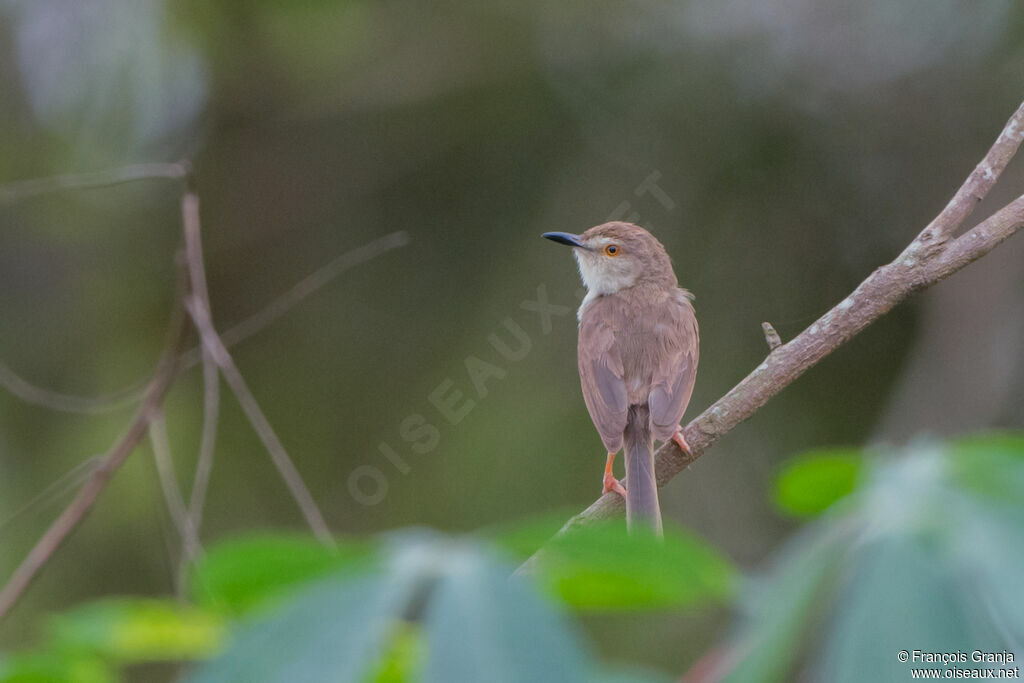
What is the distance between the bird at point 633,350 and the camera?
4.42 m

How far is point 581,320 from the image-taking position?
5.65 meters

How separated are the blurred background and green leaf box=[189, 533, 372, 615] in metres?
6.15

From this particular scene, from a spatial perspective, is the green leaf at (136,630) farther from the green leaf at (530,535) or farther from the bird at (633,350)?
the bird at (633,350)

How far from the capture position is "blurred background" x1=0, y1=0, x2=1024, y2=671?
714cm

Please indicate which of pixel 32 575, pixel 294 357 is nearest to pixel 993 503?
pixel 32 575

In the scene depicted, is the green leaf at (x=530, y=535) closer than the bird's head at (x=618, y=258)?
Yes

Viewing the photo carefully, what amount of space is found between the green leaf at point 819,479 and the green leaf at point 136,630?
2.24 ft

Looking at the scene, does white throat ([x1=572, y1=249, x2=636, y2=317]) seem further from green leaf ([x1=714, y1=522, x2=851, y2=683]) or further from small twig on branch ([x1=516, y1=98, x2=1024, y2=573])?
green leaf ([x1=714, y1=522, x2=851, y2=683])

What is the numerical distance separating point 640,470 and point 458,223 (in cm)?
417

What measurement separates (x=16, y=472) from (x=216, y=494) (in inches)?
58.2

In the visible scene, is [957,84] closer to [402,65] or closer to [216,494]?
[402,65]

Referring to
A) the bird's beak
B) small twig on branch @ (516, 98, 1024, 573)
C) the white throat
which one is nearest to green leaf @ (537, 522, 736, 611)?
small twig on branch @ (516, 98, 1024, 573)

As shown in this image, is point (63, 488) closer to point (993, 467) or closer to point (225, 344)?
point (225, 344)

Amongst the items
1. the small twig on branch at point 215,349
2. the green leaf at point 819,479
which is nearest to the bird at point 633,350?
the small twig on branch at point 215,349
